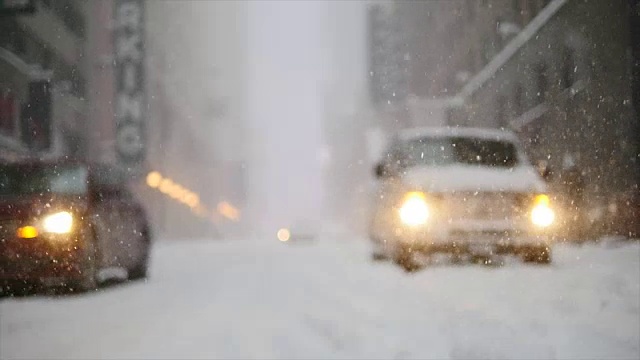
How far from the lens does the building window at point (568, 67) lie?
1652 cm

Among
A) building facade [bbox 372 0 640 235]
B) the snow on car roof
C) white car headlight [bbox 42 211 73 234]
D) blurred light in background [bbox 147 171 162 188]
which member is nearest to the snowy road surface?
white car headlight [bbox 42 211 73 234]

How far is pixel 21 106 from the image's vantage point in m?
22.5

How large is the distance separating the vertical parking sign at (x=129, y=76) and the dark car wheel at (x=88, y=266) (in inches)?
785

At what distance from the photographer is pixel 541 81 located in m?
19.2

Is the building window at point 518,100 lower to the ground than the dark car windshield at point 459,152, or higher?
higher

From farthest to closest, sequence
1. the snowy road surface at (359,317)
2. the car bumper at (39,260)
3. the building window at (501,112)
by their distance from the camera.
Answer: the building window at (501,112) < the car bumper at (39,260) < the snowy road surface at (359,317)

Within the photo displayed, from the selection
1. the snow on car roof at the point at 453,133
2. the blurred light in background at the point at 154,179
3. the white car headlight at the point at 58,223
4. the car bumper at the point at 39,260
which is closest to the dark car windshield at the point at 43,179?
the white car headlight at the point at 58,223

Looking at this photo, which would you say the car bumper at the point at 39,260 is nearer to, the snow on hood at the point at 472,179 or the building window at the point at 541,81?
the snow on hood at the point at 472,179

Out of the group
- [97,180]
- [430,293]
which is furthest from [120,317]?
[97,180]

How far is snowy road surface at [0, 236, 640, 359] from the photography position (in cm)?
429

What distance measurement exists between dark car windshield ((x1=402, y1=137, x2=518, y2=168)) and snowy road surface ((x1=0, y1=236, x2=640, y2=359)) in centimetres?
141

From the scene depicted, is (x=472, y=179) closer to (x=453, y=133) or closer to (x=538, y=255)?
(x=538, y=255)

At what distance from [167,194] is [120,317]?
39971mm

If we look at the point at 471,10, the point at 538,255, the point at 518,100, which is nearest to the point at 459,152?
the point at 538,255
